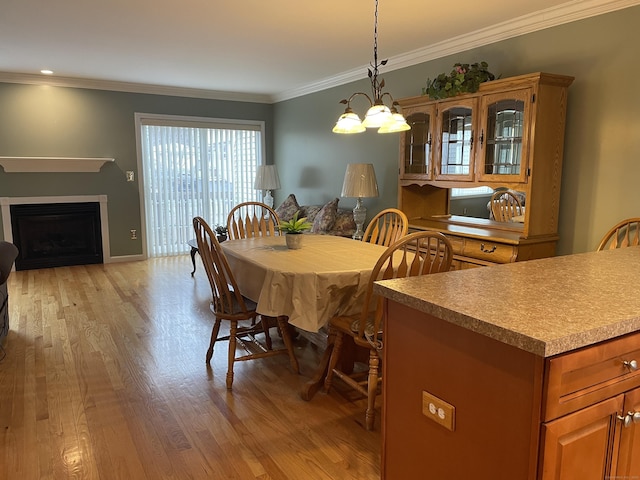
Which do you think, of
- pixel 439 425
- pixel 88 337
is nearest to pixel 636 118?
pixel 439 425

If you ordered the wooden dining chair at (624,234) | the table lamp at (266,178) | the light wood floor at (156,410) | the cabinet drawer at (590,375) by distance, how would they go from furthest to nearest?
the table lamp at (266,178)
the wooden dining chair at (624,234)
the light wood floor at (156,410)
the cabinet drawer at (590,375)

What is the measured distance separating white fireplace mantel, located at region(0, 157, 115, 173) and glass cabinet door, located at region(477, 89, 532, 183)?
4967 millimetres

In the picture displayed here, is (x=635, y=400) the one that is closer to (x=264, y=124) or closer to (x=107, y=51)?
(x=107, y=51)

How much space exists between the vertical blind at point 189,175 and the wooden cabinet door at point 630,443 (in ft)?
21.4

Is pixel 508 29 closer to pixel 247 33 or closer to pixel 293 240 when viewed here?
pixel 247 33

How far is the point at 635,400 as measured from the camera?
1355mm

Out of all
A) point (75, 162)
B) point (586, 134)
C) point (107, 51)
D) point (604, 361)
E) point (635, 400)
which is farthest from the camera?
point (75, 162)

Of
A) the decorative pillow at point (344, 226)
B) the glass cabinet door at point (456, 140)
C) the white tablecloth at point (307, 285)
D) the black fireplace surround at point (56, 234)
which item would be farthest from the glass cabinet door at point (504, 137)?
the black fireplace surround at point (56, 234)

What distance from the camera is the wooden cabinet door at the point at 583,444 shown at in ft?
3.80

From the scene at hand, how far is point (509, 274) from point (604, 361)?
56cm

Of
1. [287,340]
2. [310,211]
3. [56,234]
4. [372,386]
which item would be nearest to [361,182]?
[310,211]

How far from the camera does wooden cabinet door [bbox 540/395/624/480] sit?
1.16 metres

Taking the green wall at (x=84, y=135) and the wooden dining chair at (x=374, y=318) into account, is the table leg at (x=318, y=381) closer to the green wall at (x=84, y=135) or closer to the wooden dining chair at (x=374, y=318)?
the wooden dining chair at (x=374, y=318)

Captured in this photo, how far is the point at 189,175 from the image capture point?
7133 mm
